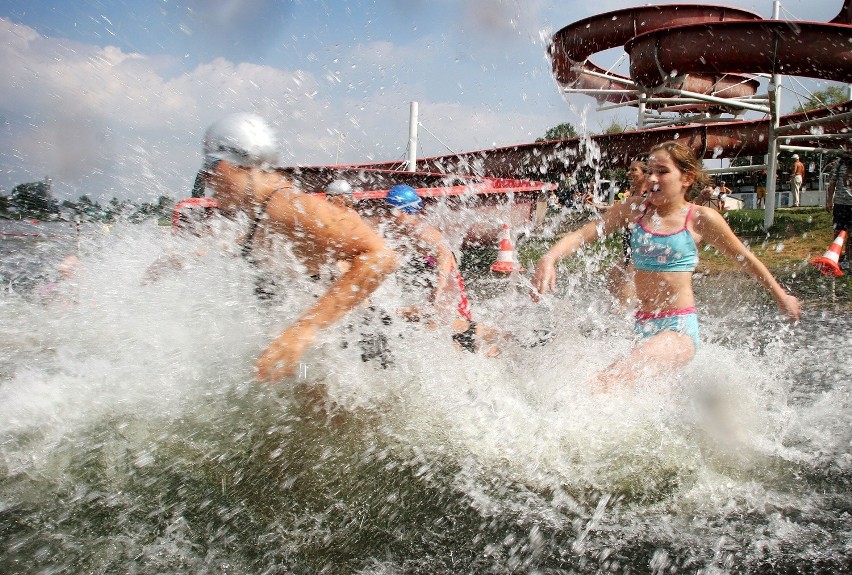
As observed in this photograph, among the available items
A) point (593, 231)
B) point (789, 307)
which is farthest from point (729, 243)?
point (593, 231)

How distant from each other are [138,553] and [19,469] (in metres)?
0.77

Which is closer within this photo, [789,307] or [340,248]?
[340,248]

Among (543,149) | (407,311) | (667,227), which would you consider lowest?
(407,311)

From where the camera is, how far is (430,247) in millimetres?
4559

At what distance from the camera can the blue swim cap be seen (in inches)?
198

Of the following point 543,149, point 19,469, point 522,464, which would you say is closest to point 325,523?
point 522,464

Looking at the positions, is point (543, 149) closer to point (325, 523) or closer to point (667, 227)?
point (667, 227)

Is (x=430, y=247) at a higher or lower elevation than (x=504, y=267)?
higher

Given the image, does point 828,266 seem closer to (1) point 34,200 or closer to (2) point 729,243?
(2) point 729,243

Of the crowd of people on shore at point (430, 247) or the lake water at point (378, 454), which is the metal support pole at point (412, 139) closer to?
the crowd of people on shore at point (430, 247)

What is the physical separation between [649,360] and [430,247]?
6.38 feet

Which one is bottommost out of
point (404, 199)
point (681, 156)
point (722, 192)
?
point (404, 199)

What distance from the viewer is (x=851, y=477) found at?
8.86 feet

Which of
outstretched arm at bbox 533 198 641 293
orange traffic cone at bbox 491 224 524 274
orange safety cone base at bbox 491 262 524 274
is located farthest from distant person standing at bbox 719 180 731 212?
outstretched arm at bbox 533 198 641 293
